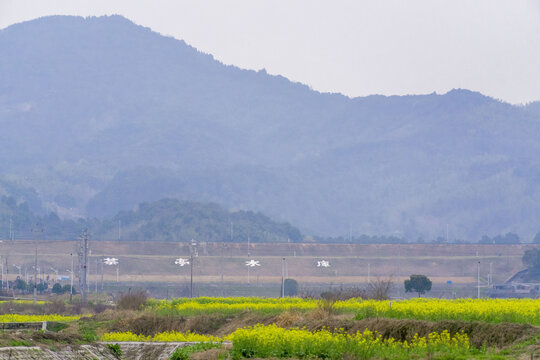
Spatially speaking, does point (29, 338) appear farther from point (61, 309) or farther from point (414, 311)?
point (61, 309)

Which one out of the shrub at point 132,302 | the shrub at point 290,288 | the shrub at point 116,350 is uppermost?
the shrub at point 132,302

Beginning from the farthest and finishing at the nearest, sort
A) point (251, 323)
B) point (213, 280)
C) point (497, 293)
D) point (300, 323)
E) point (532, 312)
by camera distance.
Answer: point (213, 280), point (497, 293), point (251, 323), point (300, 323), point (532, 312)

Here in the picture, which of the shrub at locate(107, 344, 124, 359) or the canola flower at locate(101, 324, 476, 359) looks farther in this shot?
the shrub at locate(107, 344, 124, 359)

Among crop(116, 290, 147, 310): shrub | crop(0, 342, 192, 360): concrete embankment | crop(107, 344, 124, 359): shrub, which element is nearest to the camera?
crop(0, 342, 192, 360): concrete embankment

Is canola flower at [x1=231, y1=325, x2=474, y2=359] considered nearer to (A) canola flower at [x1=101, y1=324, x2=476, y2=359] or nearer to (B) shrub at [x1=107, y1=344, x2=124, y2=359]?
(A) canola flower at [x1=101, y1=324, x2=476, y2=359]

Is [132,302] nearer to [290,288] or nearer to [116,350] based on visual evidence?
[116,350]

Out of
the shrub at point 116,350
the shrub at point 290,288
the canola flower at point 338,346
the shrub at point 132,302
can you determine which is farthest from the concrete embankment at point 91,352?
the shrub at point 290,288

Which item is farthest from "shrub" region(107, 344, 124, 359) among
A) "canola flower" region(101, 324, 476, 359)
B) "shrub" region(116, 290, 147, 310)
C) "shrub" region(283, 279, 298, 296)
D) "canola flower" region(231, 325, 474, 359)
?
"shrub" region(283, 279, 298, 296)

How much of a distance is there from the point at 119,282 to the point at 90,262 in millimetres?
15963

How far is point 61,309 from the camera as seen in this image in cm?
8300

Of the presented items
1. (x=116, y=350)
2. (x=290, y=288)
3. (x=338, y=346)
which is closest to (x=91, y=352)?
(x=116, y=350)

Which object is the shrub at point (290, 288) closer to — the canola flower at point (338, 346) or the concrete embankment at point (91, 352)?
the concrete embankment at point (91, 352)

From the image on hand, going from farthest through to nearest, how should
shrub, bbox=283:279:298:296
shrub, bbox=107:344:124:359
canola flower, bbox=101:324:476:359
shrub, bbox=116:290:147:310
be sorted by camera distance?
shrub, bbox=283:279:298:296
shrub, bbox=116:290:147:310
shrub, bbox=107:344:124:359
canola flower, bbox=101:324:476:359

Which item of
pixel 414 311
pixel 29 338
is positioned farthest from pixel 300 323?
pixel 29 338
